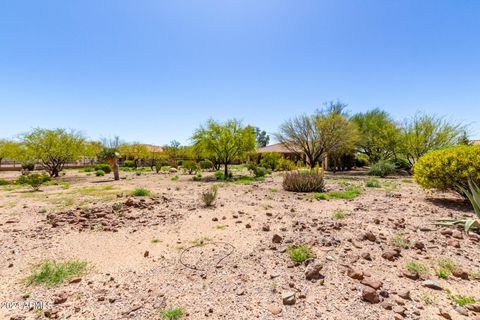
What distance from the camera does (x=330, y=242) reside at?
3.97 m

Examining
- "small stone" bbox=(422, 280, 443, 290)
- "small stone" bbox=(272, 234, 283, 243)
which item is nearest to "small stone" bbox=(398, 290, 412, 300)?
"small stone" bbox=(422, 280, 443, 290)

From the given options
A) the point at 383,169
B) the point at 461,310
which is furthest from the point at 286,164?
the point at 461,310

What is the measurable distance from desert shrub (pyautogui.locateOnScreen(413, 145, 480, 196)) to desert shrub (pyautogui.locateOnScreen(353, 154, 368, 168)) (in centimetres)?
2657

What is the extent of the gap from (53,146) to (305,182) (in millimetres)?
20887

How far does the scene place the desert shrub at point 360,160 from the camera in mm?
31919

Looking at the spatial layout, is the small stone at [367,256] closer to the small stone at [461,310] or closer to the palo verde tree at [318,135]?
the small stone at [461,310]

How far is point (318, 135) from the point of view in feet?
72.9

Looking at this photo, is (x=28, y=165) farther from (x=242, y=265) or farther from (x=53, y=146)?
(x=242, y=265)

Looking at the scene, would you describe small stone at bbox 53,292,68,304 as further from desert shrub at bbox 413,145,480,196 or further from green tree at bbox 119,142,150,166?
green tree at bbox 119,142,150,166

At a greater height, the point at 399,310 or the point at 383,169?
the point at 383,169

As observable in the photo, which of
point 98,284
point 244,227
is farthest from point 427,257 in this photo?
point 98,284

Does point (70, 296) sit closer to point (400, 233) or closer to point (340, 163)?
point (400, 233)

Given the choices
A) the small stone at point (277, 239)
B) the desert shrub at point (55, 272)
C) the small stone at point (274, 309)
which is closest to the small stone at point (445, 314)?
the small stone at point (274, 309)

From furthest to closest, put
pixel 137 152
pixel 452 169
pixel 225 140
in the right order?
pixel 137 152 → pixel 225 140 → pixel 452 169
